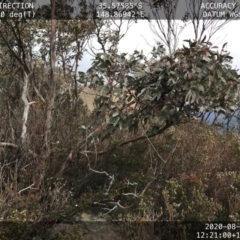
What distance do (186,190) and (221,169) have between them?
929mm

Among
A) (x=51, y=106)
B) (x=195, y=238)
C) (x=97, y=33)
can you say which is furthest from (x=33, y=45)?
(x=195, y=238)

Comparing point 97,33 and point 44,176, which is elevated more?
point 97,33

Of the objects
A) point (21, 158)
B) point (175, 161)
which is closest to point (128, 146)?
point (175, 161)

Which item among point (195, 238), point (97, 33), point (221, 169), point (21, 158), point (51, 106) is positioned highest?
point (97, 33)

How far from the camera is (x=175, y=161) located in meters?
4.31

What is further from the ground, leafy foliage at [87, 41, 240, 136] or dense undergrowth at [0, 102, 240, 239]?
leafy foliage at [87, 41, 240, 136]

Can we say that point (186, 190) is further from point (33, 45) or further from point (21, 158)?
point (33, 45)

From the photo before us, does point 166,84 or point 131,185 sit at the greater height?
point 166,84

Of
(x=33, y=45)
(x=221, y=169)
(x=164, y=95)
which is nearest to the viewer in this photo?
(x=164, y=95)

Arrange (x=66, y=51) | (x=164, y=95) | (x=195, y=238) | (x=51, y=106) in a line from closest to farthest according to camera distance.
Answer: (x=195, y=238) → (x=164, y=95) → (x=51, y=106) → (x=66, y=51)

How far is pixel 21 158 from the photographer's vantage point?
156 inches

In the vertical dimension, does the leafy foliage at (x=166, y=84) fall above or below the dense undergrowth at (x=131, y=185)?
above

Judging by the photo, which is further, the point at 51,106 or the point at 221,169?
the point at 221,169

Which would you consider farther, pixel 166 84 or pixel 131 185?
pixel 131 185
